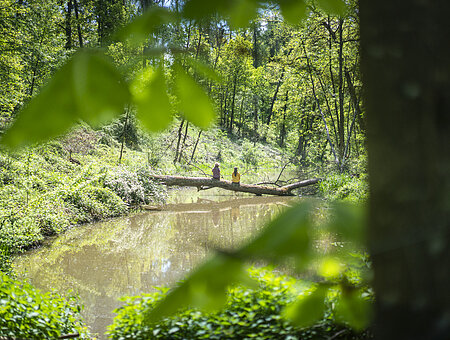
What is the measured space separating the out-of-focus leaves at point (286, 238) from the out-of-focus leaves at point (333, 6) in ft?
1.63

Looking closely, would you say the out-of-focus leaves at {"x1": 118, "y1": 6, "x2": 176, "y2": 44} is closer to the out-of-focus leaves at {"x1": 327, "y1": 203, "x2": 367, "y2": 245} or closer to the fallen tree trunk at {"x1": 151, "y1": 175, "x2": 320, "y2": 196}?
the out-of-focus leaves at {"x1": 327, "y1": 203, "x2": 367, "y2": 245}

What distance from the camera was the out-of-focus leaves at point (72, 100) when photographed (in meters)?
0.46

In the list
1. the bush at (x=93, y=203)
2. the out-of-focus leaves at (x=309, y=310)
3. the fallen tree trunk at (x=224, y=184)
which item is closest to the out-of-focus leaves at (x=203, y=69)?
the out-of-focus leaves at (x=309, y=310)

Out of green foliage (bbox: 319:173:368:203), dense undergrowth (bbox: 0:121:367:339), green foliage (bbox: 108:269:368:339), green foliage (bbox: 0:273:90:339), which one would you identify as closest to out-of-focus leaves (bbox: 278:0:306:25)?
dense undergrowth (bbox: 0:121:367:339)

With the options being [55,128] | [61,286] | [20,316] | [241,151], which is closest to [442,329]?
[55,128]

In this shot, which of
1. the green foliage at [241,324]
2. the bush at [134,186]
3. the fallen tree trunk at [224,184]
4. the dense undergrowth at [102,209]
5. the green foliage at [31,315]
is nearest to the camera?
the green foliage at [241,324]

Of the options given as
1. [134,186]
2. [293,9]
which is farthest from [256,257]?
[134,186]

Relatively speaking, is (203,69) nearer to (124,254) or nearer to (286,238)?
(286,238)

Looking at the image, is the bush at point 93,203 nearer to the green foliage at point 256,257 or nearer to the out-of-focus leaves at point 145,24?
the out-of-focus leaves at point 145,24

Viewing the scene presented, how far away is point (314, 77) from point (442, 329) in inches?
667

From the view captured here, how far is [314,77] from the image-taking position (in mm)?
16359

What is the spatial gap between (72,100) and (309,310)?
1.66 ft

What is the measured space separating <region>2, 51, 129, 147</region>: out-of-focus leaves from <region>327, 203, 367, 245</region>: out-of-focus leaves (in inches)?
13.0

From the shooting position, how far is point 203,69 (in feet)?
2.08
